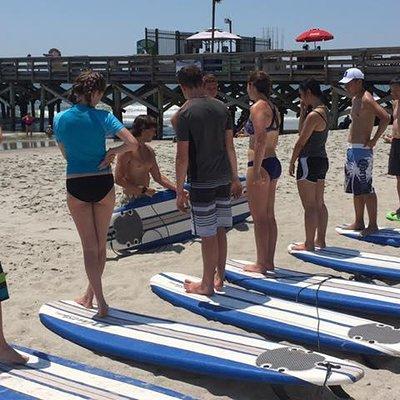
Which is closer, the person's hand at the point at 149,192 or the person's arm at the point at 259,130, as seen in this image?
the person's arm at the point at 259,130

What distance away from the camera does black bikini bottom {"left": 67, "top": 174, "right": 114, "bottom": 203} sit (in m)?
3.90

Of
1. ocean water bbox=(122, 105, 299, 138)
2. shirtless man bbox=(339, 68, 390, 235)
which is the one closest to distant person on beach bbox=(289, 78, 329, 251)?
shirtless man bbox=(339, 68, 390, 235)

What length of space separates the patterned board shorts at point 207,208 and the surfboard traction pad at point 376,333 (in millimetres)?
1140

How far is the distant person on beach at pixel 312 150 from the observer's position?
521 centimetres

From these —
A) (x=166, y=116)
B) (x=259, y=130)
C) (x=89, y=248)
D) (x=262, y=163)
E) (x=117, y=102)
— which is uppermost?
(x=117, y=102)

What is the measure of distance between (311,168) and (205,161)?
4.98ft

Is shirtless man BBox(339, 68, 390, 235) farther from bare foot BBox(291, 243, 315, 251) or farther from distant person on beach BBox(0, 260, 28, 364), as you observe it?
distant person on beach BBox(0, 260, 28, 364)

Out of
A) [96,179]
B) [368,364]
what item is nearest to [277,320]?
[368,364]

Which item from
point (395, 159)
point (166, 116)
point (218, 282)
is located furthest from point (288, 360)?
point (166, 116)

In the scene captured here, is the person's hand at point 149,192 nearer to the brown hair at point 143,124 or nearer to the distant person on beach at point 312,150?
the brown hair at point 143,124

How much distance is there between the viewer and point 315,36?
81.0 ft

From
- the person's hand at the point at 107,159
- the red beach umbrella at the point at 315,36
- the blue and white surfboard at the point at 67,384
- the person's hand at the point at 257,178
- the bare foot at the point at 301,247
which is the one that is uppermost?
the red beach umbrella at the point at 315,36

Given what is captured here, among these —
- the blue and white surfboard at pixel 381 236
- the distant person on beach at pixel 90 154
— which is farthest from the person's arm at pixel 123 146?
the blue and white surfboard at pixel 381 236

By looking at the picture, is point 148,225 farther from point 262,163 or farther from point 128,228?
point 262,163
